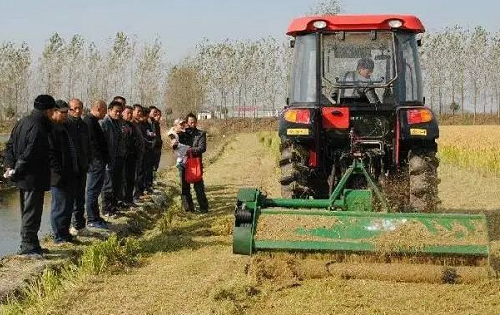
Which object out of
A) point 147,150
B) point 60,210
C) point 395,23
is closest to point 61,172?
point 60,210

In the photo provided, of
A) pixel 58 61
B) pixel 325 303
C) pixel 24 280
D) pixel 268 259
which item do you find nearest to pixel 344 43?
pixel 268 259

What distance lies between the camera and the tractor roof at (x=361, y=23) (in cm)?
712

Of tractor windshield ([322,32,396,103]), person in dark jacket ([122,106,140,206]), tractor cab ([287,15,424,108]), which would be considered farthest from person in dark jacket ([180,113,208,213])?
tractor windshield ([322,32,396,103])

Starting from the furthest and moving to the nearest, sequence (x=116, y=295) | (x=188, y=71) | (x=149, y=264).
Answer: (x=188, y=71)
(x=149, y=264)
(x=116, y=295)

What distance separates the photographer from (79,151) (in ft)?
23.8

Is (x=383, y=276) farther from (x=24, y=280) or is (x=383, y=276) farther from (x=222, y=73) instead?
(x=222, y=73)

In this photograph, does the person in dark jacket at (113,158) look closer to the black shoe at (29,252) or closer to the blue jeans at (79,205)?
the blue jeans at (79,205)

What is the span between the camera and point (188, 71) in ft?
179

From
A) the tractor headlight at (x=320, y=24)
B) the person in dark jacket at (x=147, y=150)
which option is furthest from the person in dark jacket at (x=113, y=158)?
the tractor headlight at (x=320, y=24)

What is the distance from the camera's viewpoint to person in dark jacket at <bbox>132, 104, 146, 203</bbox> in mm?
10379

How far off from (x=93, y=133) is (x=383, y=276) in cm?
Result: 429

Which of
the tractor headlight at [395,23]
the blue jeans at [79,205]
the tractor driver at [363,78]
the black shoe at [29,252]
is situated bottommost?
the black shoe at [29,252]

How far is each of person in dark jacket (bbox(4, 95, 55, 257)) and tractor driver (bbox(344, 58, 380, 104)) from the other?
10.5ft

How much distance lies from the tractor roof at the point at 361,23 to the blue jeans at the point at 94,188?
2.93 meters
